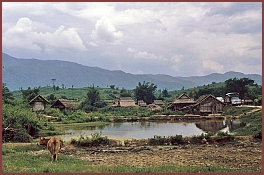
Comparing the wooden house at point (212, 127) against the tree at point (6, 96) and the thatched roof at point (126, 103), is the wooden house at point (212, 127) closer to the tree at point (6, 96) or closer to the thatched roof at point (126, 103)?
the tree at point (6, 96)

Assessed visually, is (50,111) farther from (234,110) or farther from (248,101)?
(248,101)

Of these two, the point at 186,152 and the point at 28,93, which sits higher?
the point at 28,93

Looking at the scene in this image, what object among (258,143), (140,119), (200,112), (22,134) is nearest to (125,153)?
(22,134)

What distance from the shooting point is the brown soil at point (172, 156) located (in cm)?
1414

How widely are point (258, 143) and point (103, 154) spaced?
1092 cm

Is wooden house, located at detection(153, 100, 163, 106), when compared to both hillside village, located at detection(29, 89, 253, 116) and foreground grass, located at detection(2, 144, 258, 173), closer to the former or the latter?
hillside village, located at detection(29, 89, 253, 116)

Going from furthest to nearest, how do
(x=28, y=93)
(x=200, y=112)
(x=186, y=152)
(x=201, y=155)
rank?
(x=28, y=93), (x=200, y=112), (x=186, y=152), (x=201, y=155)

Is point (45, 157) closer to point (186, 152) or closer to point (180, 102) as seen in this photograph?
point (186, 152)

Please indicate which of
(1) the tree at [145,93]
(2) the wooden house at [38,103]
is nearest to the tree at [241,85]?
(1) the tree at [145,93]

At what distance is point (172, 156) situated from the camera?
1642 centimetres

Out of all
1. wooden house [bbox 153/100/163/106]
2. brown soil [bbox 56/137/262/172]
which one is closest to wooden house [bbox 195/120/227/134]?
brown soil [bbox 56/137/262/172]

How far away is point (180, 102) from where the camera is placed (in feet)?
196

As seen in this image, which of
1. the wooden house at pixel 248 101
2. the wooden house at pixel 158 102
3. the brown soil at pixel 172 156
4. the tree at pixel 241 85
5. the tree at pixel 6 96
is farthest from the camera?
the wooden house at pixel 158 102

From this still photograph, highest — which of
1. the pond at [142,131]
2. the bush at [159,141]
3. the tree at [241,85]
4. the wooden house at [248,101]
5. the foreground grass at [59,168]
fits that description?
the tree at [241,85]
